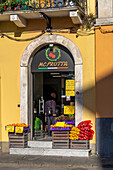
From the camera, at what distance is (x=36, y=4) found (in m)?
11.3

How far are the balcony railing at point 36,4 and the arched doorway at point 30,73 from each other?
1.13m

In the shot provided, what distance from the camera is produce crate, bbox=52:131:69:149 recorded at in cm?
1112

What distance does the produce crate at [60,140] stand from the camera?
11.1m

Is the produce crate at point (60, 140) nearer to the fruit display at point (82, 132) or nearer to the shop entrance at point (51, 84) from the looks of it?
the fruit display at point (82, 132)

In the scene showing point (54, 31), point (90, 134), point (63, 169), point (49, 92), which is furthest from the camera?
point (49, 92)

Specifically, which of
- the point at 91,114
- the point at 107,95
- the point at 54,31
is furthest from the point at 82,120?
the point at 54,31

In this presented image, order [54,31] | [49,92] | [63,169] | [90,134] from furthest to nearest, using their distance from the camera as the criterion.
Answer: [49,92]
[54,31]
[90,134]
[63,169]

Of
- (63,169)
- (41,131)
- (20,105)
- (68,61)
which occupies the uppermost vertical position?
(68,61)

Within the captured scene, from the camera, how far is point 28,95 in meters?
12.0

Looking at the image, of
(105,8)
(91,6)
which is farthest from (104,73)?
(91,6)

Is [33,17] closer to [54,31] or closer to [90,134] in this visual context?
[54,31]

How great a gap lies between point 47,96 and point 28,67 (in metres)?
1.35

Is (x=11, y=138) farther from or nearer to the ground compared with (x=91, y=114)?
nearer to the ground

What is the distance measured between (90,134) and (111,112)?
0.97 m
